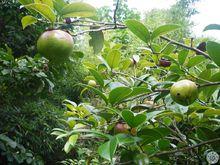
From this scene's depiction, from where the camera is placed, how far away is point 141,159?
77 cm

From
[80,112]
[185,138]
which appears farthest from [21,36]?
[185,138]

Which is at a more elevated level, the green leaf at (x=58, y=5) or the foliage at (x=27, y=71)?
the green leaf at (x=58, y=5)

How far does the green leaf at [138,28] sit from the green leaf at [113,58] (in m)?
0.18

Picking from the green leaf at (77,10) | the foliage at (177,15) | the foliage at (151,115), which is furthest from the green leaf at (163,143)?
the foliage at (177,15)

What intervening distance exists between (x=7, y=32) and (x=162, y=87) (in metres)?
1.82

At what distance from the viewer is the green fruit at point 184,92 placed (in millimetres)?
739

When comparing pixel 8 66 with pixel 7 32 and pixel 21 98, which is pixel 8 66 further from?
pixel 7 32

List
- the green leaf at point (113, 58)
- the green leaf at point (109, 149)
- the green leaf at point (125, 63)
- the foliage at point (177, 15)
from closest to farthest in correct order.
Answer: the green leaf at point (109, 149) < the green leaf at point (113, 58) < the green leaf at point (125, 63) < the foliage at point (177, 15)

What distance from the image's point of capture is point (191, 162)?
1.26 m

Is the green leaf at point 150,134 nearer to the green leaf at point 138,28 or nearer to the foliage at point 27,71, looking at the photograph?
the green leaf at point 138,28

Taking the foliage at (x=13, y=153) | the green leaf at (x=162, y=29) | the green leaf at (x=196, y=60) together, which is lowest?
the foliage at (x=13, y=153)

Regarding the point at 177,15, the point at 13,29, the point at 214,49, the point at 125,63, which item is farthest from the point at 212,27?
the point at 177,15

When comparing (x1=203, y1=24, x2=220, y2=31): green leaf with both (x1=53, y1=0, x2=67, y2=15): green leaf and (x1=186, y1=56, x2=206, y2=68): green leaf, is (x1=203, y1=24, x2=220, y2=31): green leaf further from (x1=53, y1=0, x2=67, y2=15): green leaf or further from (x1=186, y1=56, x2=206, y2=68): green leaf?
(x1=53, y1=0, x2=67, y2=15): green leaf

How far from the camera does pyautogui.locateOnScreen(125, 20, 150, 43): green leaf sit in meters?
0.87
